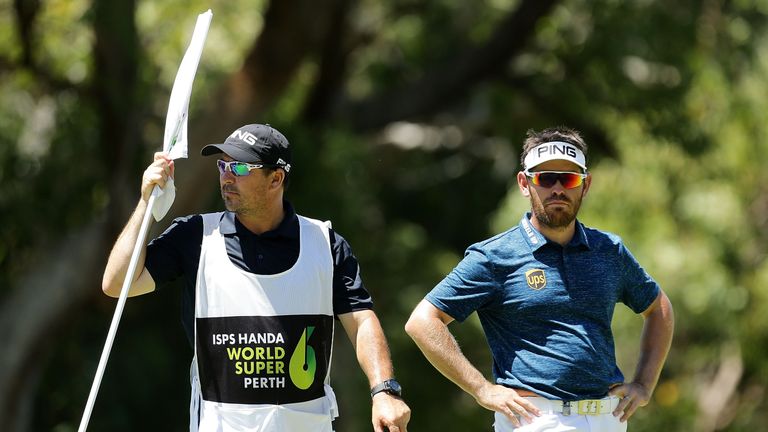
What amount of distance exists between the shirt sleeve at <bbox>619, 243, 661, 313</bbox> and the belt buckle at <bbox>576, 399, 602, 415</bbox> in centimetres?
46

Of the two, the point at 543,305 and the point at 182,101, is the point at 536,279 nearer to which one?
the point at 543,305

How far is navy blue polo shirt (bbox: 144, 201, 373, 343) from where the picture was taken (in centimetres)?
497

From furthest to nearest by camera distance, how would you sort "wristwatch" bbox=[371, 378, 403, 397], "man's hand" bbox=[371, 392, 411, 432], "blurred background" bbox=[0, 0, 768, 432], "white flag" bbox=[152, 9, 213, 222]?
"blurred background" bbox=[0, 0, 768, 432], "white flag" bbox=[152, 9, 213, 222], "wristwatch" bbox=[371, 378, 403, 397], "man's hand" bbox=[371, 392, 411, 432]

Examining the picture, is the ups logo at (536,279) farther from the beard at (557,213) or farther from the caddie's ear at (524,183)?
the caddie's ear at (524,183)

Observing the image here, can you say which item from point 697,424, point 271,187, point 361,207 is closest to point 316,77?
point 361,207

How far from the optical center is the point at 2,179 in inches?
551

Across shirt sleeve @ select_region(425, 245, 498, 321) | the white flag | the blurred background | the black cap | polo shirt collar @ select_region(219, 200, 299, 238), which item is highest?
the blurred background

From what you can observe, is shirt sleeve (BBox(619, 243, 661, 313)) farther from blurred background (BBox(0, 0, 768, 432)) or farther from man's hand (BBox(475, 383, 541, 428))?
blurred background (BBox(0, 0, 768, 432))

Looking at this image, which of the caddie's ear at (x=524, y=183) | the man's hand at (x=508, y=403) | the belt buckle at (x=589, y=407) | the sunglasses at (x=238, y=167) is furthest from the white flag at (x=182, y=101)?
the belt buckle at (x=589, y=407)

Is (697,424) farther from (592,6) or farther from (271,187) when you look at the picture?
(271,187)

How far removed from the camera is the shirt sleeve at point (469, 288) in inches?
193

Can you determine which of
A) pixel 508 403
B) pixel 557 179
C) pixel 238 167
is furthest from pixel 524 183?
pixel 238 167

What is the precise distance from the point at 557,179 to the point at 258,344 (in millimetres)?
1230

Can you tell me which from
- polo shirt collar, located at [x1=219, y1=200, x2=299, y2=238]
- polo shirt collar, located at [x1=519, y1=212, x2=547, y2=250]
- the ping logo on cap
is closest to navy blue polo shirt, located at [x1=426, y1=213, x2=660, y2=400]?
polo shirt collar, located at [x1=519, y1=212, x2=547, y2=250]
